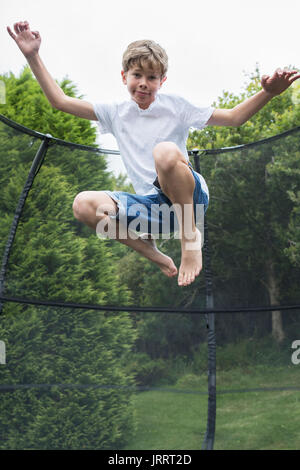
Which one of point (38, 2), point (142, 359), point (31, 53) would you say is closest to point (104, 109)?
point (31, 53)

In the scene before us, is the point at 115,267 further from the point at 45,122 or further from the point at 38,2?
the point at 38,2

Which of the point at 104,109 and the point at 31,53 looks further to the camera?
the point at 104,109

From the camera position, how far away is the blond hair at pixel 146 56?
49.6 inches

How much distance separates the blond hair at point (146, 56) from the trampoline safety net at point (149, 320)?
0.81m

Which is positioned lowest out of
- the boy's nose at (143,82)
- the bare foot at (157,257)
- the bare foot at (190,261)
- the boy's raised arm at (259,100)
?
the bare foot at (190,261)

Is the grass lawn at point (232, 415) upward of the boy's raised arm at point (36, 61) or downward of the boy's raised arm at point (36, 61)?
downward

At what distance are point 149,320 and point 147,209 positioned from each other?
4.32 feet

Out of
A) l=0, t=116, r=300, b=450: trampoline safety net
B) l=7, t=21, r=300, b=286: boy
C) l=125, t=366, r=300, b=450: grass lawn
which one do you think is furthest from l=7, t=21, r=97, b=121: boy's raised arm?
l=125, t=366, r=300, b=450: grass lawn

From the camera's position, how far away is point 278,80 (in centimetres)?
119

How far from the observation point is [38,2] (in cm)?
586

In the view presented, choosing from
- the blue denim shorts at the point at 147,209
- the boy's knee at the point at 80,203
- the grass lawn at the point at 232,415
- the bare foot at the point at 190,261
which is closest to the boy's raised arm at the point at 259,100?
the blue denim shorts at the point at 147,209

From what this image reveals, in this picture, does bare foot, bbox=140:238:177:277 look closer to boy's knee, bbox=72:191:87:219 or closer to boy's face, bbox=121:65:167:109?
boy's knee, bbox=72:191:87:219

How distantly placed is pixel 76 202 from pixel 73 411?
5.89ft

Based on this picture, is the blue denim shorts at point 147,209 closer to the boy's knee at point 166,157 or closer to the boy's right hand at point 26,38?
the boy's knee at point 166,157
